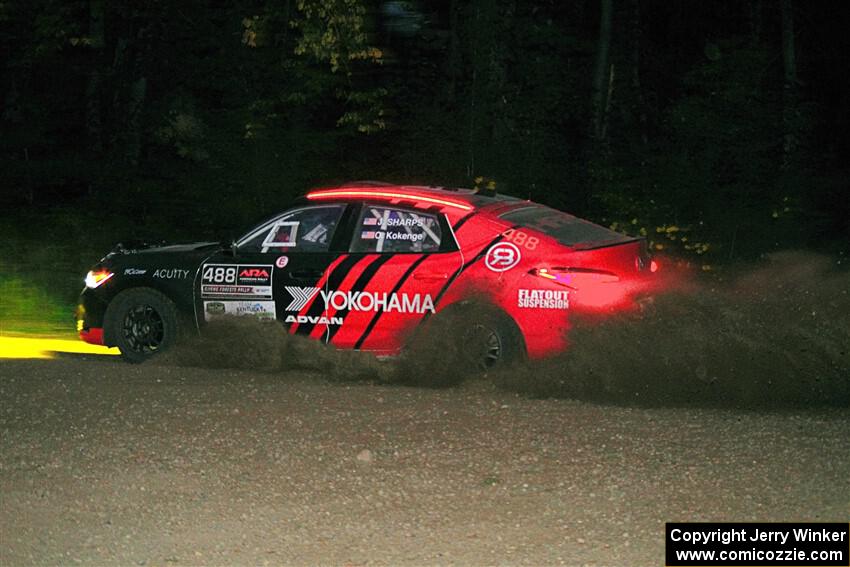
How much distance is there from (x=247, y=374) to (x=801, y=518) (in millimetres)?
5430

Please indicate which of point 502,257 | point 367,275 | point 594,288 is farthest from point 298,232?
point 594,288

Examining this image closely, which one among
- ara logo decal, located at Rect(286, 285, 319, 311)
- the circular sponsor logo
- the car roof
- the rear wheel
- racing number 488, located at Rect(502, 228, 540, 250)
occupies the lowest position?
the rear wheel

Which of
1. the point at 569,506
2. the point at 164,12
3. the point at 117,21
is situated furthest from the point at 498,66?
the point at 569,506

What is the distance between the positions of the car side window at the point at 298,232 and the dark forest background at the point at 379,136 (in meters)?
5.89

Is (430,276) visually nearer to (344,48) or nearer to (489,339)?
(489,339)

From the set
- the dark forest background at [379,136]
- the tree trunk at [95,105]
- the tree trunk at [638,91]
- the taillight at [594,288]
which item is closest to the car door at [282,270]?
the taillight at [594,288]

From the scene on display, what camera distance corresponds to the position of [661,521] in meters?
6.12

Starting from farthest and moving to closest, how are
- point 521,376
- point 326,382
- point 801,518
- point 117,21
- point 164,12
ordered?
1. point 117,21
2. point 164,12
3. point 326,382
4. point 521,376
5. point 801,518

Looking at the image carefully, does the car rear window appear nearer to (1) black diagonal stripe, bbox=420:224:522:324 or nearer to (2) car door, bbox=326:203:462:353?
(1) black diagonal stripe, bbox=420:224:522:324

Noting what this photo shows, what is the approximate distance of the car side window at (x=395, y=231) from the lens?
34.0ft

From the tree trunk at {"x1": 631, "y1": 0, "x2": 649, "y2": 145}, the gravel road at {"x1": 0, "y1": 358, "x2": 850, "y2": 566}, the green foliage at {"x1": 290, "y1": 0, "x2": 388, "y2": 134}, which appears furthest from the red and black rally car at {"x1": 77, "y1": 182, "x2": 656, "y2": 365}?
the tree trunk at {"x1": 631, "y1": 0, "x2": 649, "y2": 145}

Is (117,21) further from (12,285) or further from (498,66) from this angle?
(12,285)

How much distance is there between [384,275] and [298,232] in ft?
3.32

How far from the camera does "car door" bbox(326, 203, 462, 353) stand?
33.4 ft
